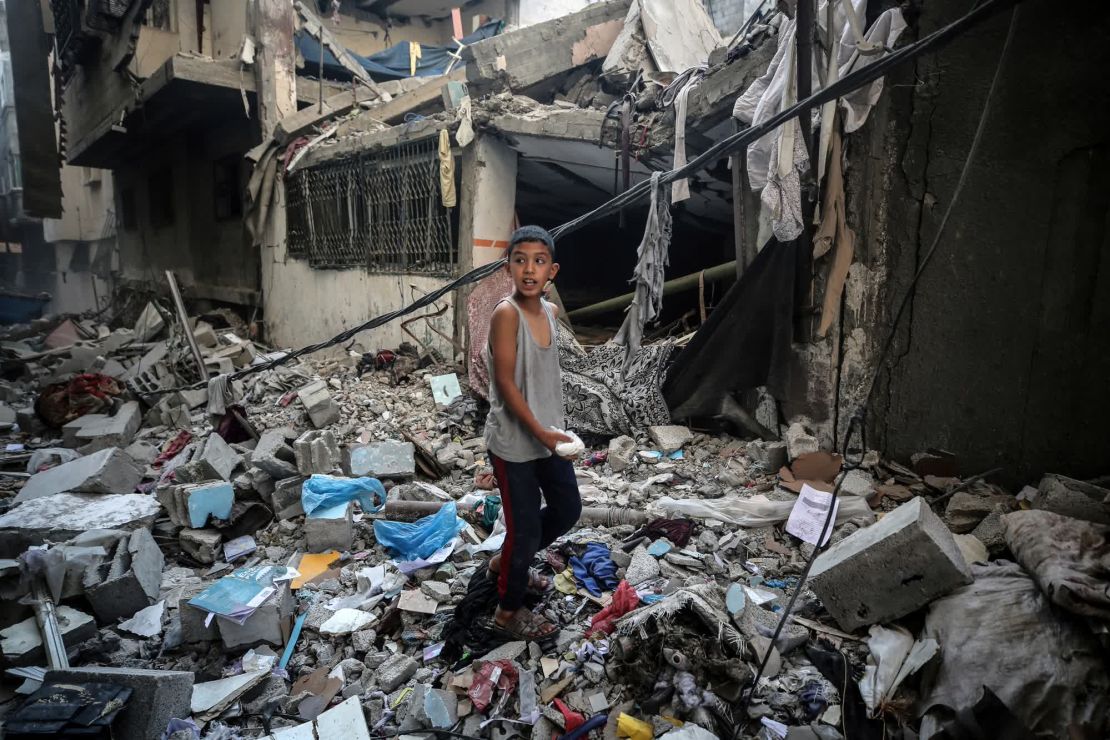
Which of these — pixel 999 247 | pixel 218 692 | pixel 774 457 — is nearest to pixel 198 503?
pixel 218 692

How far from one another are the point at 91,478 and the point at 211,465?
3.23 feet

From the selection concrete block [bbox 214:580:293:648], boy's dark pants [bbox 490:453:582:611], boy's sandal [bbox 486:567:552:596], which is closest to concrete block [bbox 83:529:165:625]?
concrete block [bbox 214:580:293:648]

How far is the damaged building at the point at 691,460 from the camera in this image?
2.27 meters

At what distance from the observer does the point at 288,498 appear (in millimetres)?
4195

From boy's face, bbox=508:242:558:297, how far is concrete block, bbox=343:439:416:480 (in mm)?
2578

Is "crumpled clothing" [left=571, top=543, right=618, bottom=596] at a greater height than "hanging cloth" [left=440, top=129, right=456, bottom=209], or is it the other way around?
"hanging cloth" [left=440, top=129, right=456, bottom=209]

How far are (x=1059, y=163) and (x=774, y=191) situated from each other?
1377 mm

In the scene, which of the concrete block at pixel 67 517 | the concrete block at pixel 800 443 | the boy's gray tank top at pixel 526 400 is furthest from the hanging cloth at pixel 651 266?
the concrete block at pixel 67 517

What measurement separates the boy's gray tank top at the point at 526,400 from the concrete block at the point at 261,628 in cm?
141

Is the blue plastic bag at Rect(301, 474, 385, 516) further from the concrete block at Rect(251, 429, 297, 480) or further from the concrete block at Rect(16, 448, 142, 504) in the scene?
the concrete block at Rect(16, 448, 142, 504)

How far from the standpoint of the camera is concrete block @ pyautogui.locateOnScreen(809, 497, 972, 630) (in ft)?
7.58

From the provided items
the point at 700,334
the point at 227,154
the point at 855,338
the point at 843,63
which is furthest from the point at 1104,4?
the point at 227,154

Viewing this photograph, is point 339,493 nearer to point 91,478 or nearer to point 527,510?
point 527,510

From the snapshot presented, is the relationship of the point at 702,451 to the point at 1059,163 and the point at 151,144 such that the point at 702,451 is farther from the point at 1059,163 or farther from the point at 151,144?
the point at 151,144
